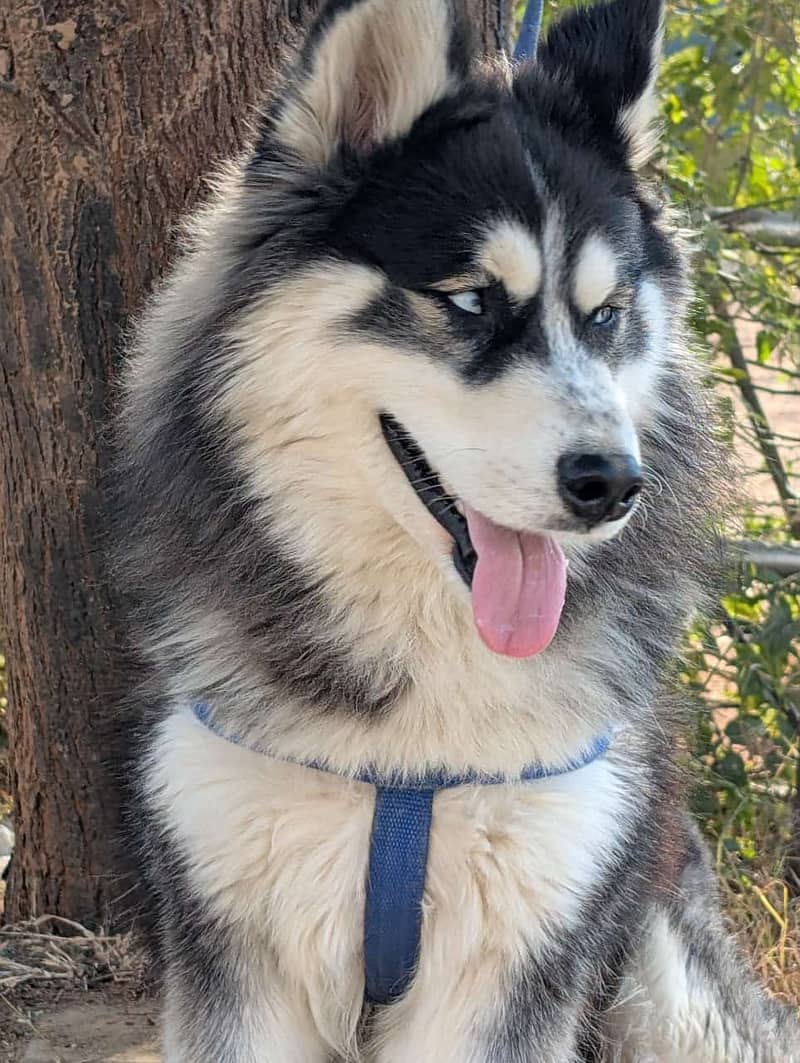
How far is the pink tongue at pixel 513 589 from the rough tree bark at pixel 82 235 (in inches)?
44.5

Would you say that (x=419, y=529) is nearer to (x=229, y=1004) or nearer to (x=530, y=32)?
(x=229, y=1004)

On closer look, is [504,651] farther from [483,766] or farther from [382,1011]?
[382,1011]

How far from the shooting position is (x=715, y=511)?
2.51 m

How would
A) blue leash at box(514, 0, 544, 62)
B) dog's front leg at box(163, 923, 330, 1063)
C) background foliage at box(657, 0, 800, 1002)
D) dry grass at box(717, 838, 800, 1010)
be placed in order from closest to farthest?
1. dog's front leg at box(163, 923, 330, 1063)
2. blue leash at box(514, 0, 544, 62)
3. dry grass at box(717, 838, 800, 1010)
4. background foliage at box(657, 0, 800, 1002)

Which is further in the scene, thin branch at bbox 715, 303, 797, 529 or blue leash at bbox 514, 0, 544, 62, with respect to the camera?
thin branch at bbox 715, 303, 797, 529

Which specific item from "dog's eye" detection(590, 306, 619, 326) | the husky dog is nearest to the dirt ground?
the husky dog

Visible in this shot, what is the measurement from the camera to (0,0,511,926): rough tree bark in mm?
2725

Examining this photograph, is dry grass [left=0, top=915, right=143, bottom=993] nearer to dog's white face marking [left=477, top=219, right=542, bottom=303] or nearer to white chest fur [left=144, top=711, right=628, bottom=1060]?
white chest fur [left=144, top=711, right=628, bottom=1060]

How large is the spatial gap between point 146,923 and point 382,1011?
56 cm

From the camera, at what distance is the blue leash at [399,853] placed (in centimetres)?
214

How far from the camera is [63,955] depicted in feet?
10.2

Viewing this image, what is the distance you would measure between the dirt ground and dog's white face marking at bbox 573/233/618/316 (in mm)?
1916

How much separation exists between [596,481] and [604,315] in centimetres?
40

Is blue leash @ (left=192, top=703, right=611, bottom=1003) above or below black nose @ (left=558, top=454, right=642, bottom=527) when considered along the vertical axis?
below
